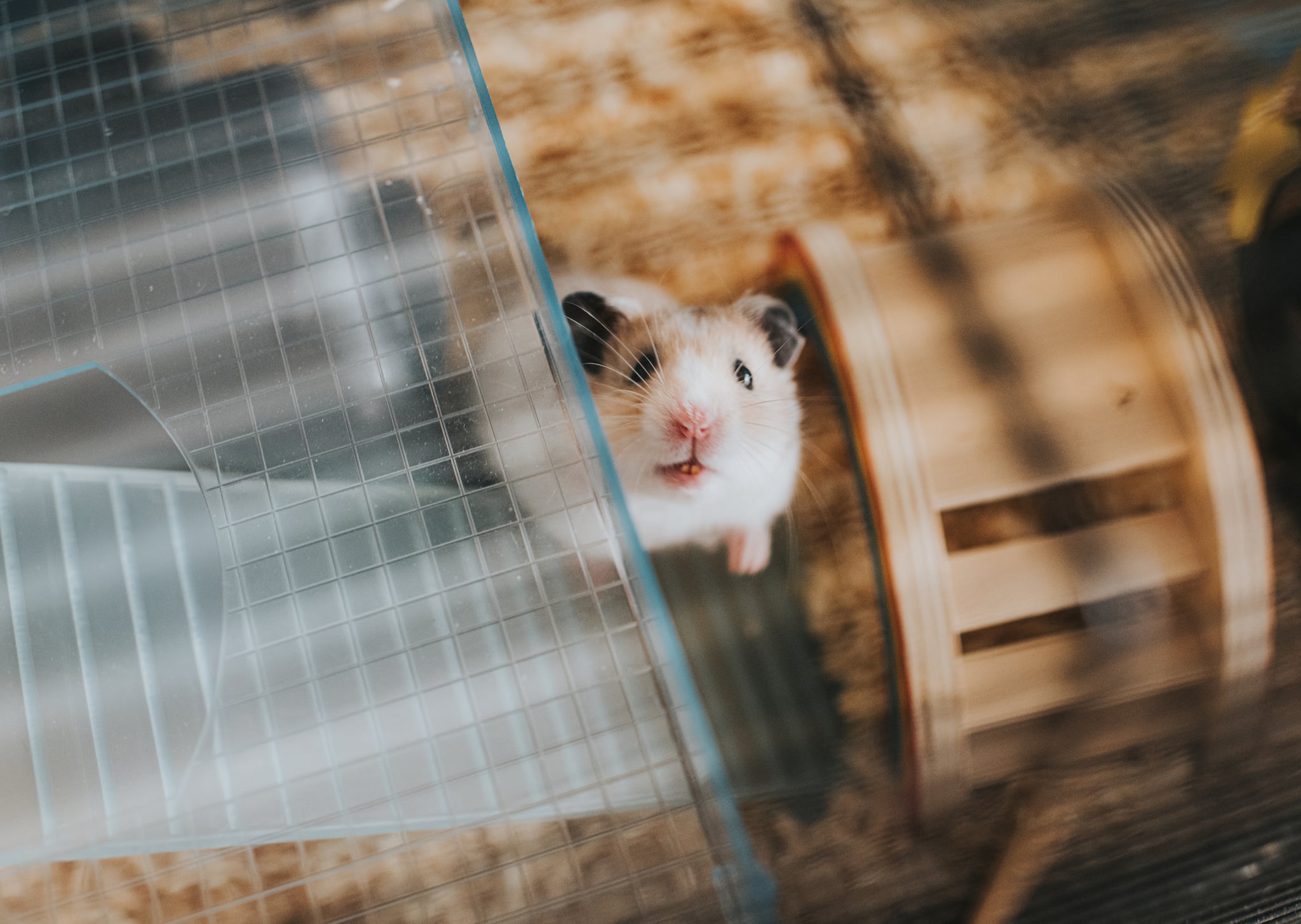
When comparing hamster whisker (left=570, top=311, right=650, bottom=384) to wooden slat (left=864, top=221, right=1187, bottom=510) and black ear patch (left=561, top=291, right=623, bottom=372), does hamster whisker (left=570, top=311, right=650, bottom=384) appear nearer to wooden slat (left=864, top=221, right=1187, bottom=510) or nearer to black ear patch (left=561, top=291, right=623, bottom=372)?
black ear patch (left=561, top=291, right=623, bottom=372)

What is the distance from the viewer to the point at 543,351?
2.22 ft

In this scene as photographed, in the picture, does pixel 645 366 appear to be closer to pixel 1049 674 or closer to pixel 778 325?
pixel 778 325

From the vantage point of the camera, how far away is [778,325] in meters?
0.89

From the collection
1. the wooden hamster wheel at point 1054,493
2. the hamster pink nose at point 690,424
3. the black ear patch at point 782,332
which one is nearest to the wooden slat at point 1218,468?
the wooden hamster wheel at point 1054,493

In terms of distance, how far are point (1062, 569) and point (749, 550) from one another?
308 mm

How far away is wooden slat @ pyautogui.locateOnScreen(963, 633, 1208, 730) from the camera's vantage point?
2.29 ft

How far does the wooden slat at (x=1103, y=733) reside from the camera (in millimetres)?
719

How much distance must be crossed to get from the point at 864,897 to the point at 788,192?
71cm

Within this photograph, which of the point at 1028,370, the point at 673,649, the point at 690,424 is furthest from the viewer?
the point at 690,424

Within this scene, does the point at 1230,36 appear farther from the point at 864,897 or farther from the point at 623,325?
the point at 864,897

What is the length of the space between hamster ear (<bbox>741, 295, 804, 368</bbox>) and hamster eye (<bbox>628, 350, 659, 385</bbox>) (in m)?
0.11

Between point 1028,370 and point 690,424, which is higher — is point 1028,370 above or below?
below

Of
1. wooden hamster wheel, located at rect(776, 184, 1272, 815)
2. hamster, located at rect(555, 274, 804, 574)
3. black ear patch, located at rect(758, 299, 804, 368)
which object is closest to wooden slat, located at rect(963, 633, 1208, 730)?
wooden hamster wheel, located at rect(776, 184, 1272, 815)

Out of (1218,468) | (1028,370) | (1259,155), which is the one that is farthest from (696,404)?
(1259,155)
